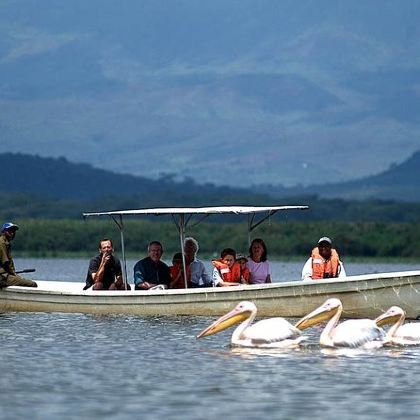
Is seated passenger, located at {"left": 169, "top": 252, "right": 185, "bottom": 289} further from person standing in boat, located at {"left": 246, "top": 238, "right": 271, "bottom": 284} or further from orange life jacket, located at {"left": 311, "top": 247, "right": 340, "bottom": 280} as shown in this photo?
orange life jacket, located at {"left": 311, "top": 247, "right": 340, "bottom": 280}

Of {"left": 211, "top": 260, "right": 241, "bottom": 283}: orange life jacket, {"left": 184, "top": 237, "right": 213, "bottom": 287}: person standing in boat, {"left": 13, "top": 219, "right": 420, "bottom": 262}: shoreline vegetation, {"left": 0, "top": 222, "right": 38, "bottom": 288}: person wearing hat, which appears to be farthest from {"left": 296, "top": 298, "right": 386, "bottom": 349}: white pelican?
{"left": 13, "top": 219, "right": 420, "bottom": 262}: shoreline vegetation

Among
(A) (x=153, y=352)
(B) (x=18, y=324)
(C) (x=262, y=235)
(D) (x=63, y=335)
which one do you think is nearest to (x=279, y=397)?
(A) (x=153, y=352)

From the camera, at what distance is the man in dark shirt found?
28008 millimetres

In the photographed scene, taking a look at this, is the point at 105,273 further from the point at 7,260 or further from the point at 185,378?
the point at 185,378

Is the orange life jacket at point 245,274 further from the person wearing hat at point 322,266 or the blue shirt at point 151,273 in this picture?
the blue shirt at point 151,273

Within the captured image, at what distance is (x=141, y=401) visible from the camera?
17.6 meters

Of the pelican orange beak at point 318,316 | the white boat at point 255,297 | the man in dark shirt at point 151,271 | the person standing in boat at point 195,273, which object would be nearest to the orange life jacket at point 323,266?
the white boat at point 255,297

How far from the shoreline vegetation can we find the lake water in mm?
48735

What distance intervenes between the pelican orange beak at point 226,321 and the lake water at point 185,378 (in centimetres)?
21

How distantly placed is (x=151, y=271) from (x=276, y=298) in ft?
8.31

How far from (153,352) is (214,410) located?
563cm

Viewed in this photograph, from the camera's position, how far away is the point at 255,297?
27.0 metres

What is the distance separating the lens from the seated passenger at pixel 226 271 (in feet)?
91.1

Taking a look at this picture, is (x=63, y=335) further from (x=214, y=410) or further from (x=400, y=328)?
(x=214, y=410)
